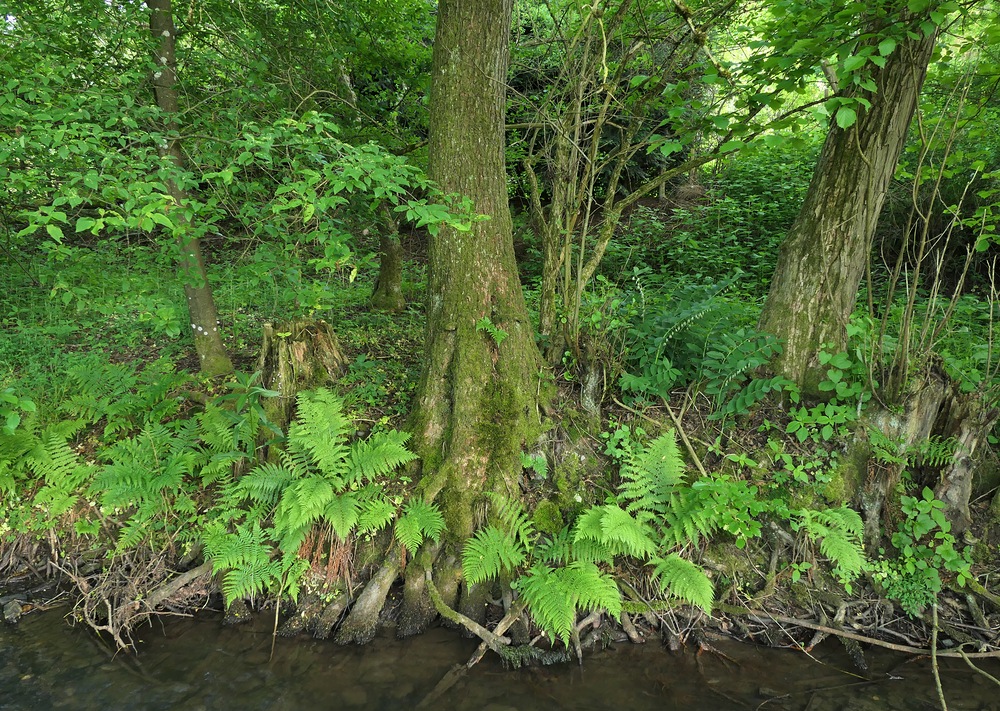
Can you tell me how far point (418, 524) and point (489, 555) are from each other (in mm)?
546

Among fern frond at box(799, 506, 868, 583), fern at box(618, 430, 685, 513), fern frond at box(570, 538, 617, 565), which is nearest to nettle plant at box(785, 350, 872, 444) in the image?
fern frond at box(799, 506, 868, 583)

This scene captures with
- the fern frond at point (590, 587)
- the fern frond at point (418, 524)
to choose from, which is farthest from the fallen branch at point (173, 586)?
→ the fern frond at point (590, 587)

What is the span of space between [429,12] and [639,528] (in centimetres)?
596

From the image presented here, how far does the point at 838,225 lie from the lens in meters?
4.14

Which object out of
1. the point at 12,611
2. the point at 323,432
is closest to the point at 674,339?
the point at 323,432

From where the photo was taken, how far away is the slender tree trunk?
14.3ft

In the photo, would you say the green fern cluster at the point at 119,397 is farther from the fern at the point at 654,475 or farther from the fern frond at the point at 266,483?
the fern at the point at 654,475

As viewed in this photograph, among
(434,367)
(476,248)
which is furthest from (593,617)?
(476,248)

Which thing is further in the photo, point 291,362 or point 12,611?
point 291,362

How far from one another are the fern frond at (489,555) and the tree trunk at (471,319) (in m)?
0.17

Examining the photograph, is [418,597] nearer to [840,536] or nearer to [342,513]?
[342,513]

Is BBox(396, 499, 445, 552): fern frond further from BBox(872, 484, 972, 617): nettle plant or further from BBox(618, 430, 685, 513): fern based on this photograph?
BBox(872, 484, 972, 617): nettle plant

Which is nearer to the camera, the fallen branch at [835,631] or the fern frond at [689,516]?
the fallen branch at [835,631]

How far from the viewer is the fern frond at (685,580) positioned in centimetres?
349
